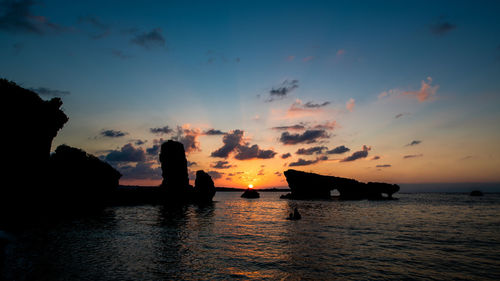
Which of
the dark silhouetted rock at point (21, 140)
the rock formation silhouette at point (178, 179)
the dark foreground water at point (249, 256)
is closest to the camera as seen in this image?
the dark foreground water at point (249, 256)

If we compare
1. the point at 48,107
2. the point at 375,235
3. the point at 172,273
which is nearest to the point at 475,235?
the point at 375,235

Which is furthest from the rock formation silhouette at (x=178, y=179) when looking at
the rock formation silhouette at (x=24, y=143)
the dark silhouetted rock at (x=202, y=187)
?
the rock formation silhouette at (x=24, y=143)

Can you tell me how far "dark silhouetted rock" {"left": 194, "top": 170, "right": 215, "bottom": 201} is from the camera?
101938mm

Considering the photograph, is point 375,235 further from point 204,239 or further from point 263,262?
point 204,239

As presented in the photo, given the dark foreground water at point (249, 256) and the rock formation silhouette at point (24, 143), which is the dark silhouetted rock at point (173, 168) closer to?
the rock formation silhouette at point (24, 143)

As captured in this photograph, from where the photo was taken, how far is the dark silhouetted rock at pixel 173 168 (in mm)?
101075

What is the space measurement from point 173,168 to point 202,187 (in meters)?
14.1

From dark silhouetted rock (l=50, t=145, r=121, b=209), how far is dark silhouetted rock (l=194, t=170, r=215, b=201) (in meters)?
30.5

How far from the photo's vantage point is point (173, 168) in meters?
102

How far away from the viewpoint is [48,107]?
3619 centimetres

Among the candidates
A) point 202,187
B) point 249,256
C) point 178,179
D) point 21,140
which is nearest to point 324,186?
point 202,187

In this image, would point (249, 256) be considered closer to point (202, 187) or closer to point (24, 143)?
point (24, 143)

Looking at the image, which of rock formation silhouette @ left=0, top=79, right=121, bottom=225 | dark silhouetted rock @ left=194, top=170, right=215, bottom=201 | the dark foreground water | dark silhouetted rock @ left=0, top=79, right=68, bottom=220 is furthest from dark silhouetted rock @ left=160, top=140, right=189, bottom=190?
the dark foreground water

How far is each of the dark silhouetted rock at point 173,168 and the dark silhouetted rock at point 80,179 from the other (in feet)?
67.8
